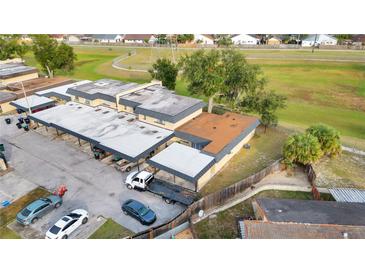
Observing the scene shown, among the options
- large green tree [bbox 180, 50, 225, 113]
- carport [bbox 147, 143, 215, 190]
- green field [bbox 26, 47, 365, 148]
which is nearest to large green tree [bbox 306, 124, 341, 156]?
green field [bbox 26, 47, 365, 148]

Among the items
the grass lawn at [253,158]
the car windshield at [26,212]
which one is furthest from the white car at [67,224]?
the grass lawn at [253,158]

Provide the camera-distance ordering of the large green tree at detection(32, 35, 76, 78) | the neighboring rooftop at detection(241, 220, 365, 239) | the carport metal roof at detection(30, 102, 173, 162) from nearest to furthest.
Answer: the neighboring rooftop at detection(241, 220, 365, 239)
the carport metal roof at detection(30, 102, 173, 162)
the large green tree at detection(32, 35, 76, 78)

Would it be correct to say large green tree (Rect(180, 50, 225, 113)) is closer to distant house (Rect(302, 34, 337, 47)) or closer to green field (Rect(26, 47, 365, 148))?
green field (Rect(26, 47, 365, 148))

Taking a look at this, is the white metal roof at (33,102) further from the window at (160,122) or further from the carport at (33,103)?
the window at (160,122)

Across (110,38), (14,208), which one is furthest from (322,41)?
(14,208)

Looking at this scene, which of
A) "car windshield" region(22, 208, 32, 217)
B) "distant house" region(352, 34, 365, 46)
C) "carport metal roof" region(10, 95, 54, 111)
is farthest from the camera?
"distant house" region(352, 34, 365, 46)

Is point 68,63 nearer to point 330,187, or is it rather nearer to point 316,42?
point 330,187

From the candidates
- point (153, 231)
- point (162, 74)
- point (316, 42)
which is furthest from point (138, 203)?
point (316, 42)
